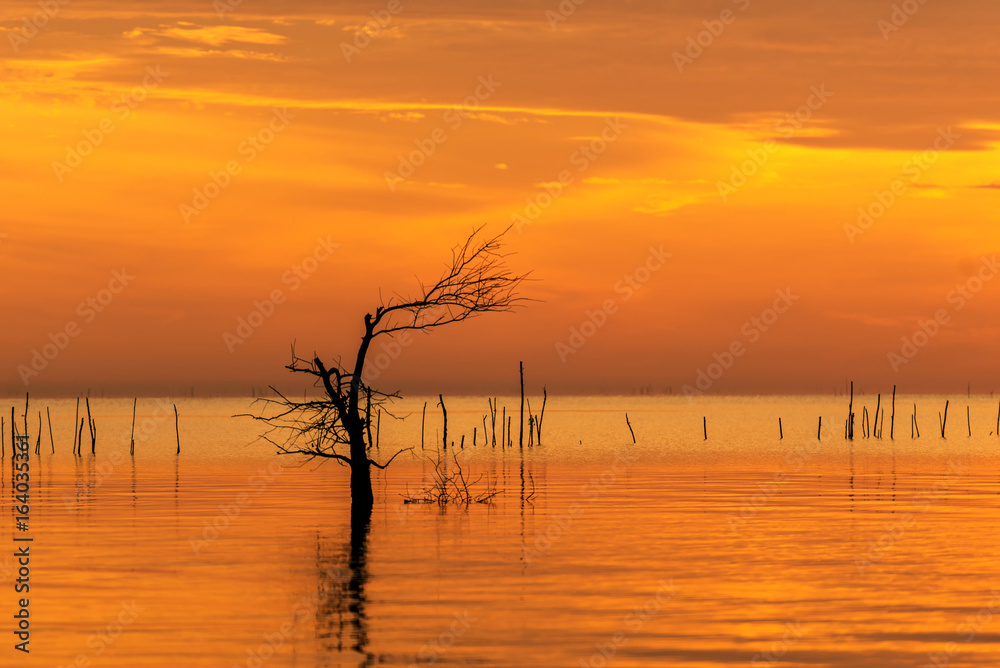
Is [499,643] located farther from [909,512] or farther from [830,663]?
[909,512]

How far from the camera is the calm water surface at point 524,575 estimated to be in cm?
1675

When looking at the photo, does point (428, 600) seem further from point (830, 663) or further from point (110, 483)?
point (110, 483)

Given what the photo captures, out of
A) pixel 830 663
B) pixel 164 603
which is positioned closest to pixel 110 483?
pixel 164 603

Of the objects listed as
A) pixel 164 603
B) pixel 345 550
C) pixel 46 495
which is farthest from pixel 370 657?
pixel 46 495

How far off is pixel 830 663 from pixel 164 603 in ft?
35.2

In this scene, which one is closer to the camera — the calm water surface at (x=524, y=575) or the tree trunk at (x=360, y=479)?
the calm water surface at (x=524, y=575)

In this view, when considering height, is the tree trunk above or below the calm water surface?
above

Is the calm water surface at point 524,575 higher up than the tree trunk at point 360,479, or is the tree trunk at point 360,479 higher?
the tree trunk at point 360,479

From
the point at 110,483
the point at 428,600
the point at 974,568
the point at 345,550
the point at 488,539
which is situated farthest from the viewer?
the point at 110,483

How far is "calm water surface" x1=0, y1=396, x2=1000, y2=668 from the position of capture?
55.0ft

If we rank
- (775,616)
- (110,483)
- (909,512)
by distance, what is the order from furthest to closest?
(110,483)
(909,512)
(775,616)

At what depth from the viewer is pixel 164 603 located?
2016cm

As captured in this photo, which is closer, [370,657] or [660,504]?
[370,657]

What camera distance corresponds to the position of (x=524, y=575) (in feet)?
76.1
